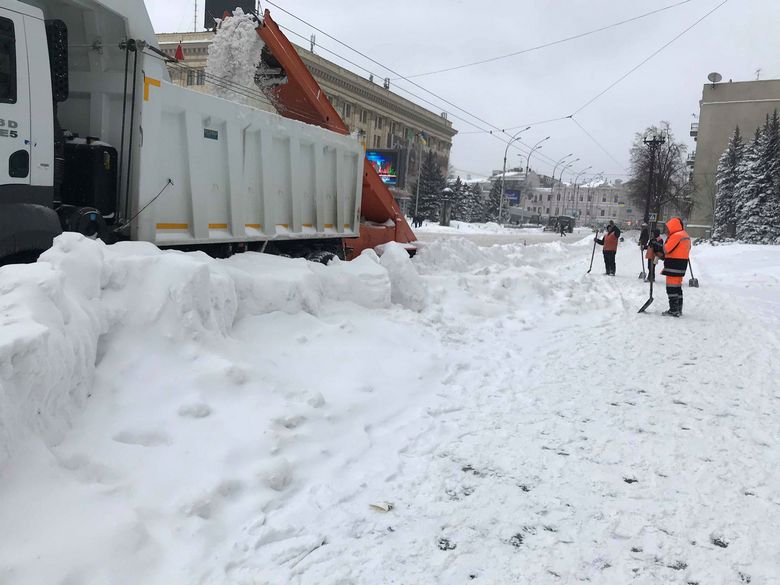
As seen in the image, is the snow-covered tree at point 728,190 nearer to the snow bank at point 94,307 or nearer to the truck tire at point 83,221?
the snow bank at point 94,307

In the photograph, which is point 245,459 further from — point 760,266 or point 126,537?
point 760,266

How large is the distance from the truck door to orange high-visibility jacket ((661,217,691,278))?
954 centimetres

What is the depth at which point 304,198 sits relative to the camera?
8.86 meters

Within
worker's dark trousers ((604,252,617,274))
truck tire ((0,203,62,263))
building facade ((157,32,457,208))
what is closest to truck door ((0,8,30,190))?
truck tire ((0,203,62,263))

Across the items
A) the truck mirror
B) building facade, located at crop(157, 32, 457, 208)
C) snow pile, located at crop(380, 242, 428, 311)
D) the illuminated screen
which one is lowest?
snow pile, located at crop(380, 242, 428, 311)

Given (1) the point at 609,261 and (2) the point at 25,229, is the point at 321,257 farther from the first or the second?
(1) the point at 609,261

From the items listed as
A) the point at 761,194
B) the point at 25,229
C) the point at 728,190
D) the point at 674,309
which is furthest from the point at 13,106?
the point at 728,190

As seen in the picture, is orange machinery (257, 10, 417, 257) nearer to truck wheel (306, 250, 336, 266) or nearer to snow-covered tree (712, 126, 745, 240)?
truck wheel (306, 250, 336, 266)

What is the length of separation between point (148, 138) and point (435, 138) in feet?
278

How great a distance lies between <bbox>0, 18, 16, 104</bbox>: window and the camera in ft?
15.4

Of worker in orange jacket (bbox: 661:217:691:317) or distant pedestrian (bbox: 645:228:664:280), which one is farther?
distant pedestrian (bbox: 645:228:664:280)

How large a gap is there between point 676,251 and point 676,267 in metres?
0.35

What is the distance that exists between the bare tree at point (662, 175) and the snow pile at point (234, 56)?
55.3 m

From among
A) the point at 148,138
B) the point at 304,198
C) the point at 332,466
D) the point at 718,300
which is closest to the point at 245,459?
the point at 332,466
